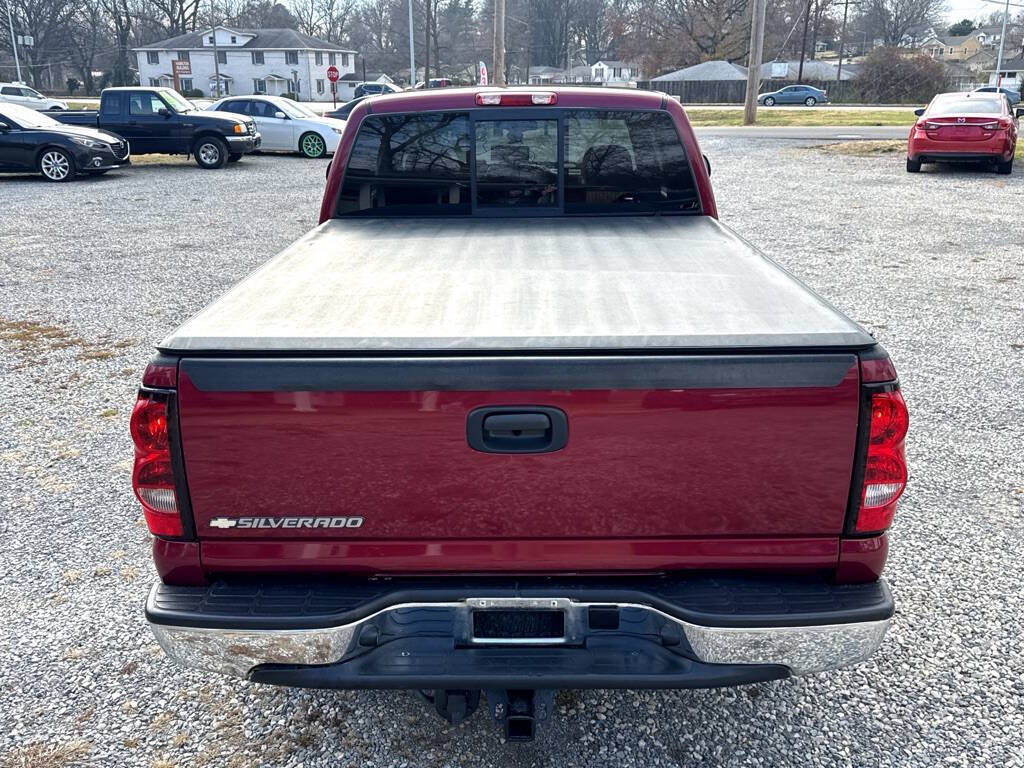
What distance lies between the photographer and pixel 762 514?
224 cm

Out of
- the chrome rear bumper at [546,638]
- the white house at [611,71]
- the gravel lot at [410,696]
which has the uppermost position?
the white house at [611,71]

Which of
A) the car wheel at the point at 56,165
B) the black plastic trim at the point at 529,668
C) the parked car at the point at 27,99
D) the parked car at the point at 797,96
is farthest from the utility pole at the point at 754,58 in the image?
the black plastic trim at the point at 529,668

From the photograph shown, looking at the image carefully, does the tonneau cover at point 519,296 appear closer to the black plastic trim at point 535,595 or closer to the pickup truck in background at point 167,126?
the black plastic trim at point 535,595

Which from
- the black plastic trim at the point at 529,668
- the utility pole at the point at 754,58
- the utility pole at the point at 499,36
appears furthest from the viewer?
the utility pole at the point at 754,58

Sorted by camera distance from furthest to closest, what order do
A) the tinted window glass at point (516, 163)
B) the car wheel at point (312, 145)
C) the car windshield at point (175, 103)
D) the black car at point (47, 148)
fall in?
the car wheel at point (312, 145) < the car windshield at point (175, 103) < the black car at point (47, 148) < the tinted window glass at point (516, 163)

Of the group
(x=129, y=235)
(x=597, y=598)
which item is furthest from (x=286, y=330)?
(x=129, y=235)

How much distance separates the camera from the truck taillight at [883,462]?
2.17 m

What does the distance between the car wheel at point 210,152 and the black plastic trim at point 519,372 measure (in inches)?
748

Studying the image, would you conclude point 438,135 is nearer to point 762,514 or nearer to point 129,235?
point 762,514

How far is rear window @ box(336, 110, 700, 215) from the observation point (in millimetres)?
4238

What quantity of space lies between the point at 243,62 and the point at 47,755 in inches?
3529

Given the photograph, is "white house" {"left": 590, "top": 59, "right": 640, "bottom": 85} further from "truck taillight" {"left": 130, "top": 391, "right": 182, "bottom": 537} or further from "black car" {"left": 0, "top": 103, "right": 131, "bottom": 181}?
"truck taillight" {"left": 130, "top": 391, "right": 182, "bottom": 537}

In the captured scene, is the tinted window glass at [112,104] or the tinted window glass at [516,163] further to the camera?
the tinted window glass at [112,104]

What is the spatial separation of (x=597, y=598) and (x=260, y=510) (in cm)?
92
